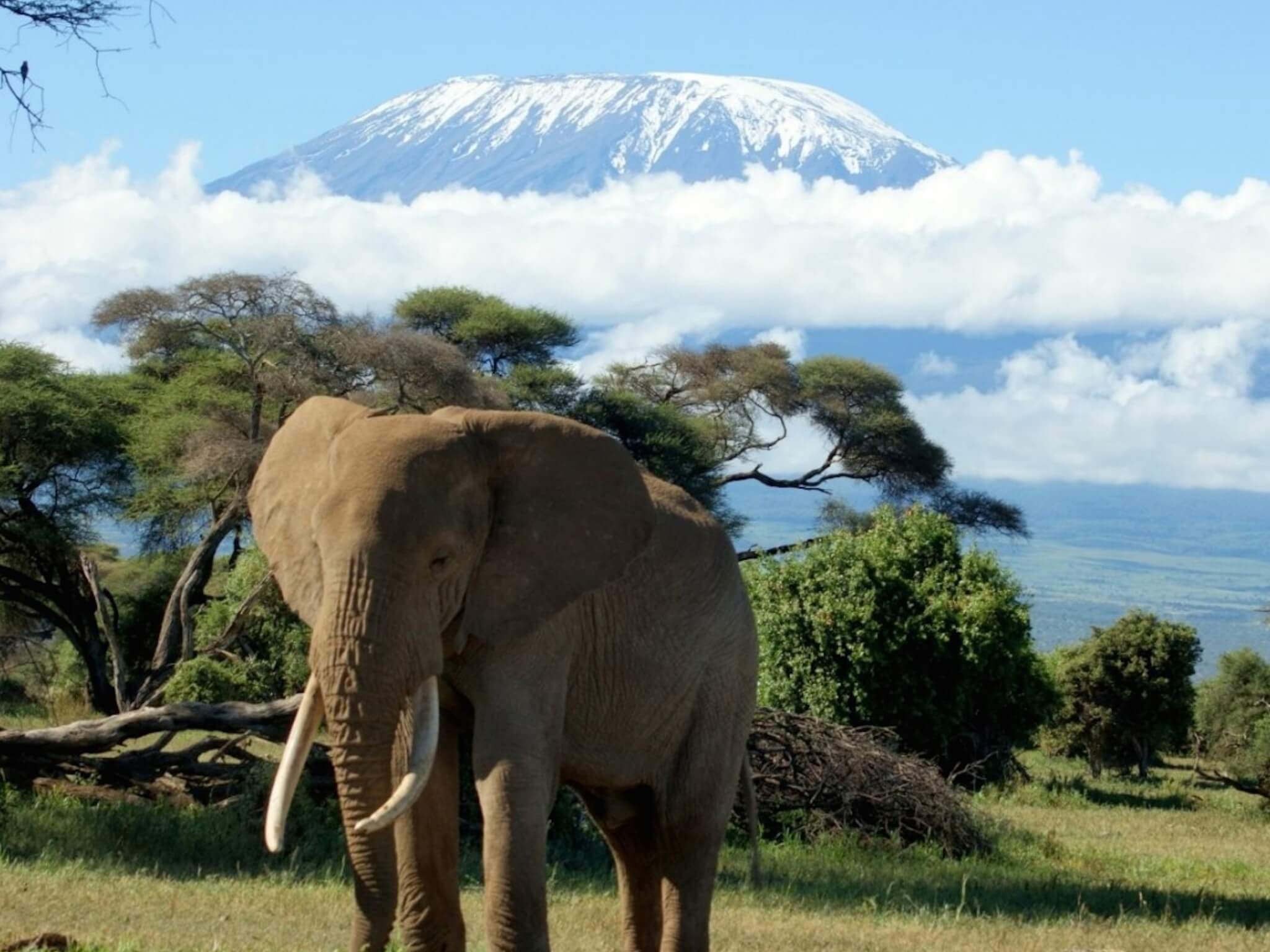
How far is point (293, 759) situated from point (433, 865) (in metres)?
0.93

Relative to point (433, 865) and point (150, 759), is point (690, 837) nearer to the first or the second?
point (433, 865)

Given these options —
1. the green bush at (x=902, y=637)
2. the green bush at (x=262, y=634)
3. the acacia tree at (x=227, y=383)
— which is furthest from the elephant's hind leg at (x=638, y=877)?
the acacia tree at (x=227, y=383)

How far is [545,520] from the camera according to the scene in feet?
28.2

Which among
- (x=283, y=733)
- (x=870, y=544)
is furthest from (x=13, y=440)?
(x=283, y=733)

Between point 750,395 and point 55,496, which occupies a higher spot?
point 750,395

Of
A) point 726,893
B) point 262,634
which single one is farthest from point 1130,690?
point 726,893

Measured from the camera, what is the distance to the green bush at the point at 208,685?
24.1 meters

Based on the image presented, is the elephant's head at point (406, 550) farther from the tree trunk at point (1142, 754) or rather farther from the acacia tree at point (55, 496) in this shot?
the tree trunk at point (1142, 754)

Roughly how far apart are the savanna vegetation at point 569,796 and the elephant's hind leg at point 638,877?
104 centimetres

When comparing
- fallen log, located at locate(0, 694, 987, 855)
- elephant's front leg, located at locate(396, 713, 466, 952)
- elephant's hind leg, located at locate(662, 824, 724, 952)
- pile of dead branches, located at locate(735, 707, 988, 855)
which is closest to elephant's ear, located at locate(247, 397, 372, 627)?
elephant's front leg, located at locate(396, 713, 466, 952)

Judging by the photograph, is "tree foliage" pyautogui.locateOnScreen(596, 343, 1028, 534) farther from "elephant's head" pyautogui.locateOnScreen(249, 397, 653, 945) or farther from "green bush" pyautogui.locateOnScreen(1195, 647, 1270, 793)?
"elephant's head" pyautogui.locateOnScreen(249, 397, 653, 945)

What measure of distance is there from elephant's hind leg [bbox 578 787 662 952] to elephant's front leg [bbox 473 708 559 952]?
1.59m

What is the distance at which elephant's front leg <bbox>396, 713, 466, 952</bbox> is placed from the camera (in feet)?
28.8

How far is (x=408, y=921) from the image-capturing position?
877 centimetres
